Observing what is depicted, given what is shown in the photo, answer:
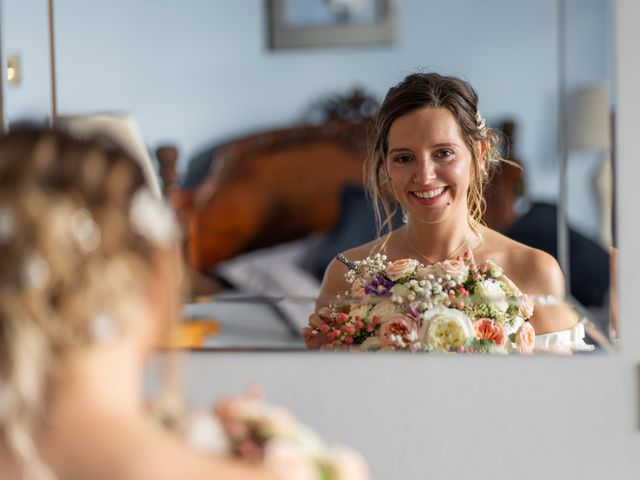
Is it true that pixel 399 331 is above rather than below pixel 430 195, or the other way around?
below

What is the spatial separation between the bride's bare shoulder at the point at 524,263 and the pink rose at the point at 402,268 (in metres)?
0.11

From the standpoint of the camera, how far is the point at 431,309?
153 centimetres

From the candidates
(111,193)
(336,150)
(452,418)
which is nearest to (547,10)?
(336,150)

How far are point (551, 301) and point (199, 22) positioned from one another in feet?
2.54

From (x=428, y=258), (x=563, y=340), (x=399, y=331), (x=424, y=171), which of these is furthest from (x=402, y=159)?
(x=563, y=340)

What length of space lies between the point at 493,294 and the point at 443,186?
0.20 metres

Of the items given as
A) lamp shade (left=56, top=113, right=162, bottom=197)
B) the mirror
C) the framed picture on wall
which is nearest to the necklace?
the mirror

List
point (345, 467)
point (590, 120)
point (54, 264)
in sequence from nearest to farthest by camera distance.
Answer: point (54, 264) < point (345, 467) < point (590, 120)

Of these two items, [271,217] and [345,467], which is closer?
[345,467]

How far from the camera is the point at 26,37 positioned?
1.67m

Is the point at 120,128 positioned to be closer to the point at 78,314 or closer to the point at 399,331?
the point at 399,331

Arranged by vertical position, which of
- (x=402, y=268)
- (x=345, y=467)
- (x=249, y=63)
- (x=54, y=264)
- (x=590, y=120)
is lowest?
(x=345, y=467)

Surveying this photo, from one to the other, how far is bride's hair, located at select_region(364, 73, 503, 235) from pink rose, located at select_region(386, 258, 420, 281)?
6 cm

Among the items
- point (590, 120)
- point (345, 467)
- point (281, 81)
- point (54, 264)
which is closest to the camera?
point (54, 264)
